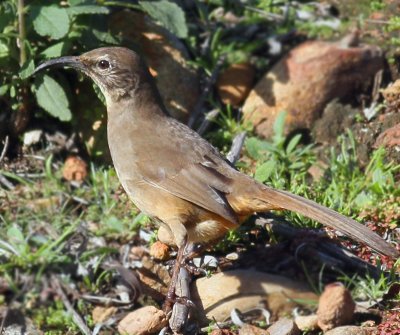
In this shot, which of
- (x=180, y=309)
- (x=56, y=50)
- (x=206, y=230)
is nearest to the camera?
(x=180, y=309)

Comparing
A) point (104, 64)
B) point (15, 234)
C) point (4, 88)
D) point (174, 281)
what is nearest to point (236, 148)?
point (104, 64)

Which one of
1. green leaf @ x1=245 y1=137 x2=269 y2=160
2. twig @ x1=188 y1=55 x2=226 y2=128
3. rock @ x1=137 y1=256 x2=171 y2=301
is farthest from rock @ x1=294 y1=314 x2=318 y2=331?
twig @ x1=188 y1=55 x2=226 y2=128

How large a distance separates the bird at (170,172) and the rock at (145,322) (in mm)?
162

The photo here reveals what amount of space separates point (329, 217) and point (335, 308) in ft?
2.10

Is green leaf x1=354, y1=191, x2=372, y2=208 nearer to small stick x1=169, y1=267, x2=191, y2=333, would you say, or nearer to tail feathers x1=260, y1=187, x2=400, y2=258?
tail feathers x1=260, y1=187, x2=400, y2=258

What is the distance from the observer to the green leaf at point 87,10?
6.62 m

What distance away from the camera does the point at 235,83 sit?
25.6 feet

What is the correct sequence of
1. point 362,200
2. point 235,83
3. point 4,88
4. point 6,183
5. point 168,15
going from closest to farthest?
point 362,200, point 4,88, point 6,183, point 168,15, point 235,83

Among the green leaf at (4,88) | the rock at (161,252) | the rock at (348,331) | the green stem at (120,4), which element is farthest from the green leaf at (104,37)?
the rock at (348,331)

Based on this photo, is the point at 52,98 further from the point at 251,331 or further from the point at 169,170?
the point at 251,331

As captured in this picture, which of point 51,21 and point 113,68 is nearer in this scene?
point 113,68

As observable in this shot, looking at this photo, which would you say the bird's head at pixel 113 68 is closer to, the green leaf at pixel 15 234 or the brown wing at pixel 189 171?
the brown wing at pixel 189 171

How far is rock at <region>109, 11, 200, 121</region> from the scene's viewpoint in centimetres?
760

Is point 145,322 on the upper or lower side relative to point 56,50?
lower
